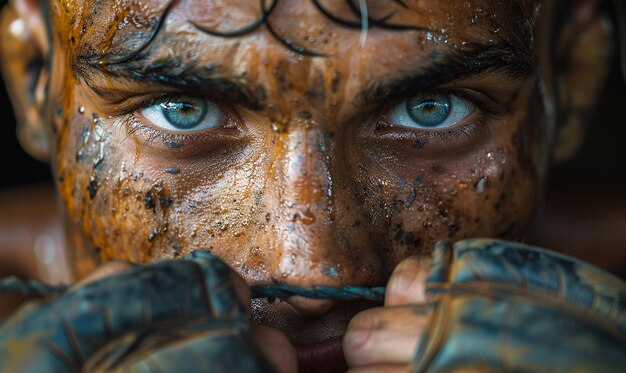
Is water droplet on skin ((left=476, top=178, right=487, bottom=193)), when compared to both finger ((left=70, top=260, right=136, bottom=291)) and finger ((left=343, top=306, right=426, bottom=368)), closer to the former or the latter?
finger ((left=343, top=306, right=426, bottom=368))

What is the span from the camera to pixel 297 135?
1212mm

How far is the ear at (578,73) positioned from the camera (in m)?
1.82

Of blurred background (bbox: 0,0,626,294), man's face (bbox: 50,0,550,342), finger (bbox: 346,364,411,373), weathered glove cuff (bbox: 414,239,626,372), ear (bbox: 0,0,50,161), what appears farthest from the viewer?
blurred background (bbox: 0,0,626,294)

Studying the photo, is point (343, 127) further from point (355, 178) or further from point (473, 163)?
point (473, 163)

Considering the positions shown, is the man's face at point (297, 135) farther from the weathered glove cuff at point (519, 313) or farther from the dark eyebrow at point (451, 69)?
the weathered glove cuff at point (519, 313)

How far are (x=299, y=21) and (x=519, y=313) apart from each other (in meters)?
0.59

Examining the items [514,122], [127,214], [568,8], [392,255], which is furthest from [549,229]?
[127,214]

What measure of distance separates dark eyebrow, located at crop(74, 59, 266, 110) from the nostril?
0.32 m

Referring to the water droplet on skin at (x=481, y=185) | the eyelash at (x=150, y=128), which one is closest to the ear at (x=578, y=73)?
the water droplet on skin at (x=481, y=185)

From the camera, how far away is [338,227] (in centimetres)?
118

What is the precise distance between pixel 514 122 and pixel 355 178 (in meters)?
0.40

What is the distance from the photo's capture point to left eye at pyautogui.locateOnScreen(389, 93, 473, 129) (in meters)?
1.34

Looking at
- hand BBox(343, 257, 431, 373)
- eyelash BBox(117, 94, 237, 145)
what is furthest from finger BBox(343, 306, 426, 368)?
eyelash BBox(117, 94, 237, 145)

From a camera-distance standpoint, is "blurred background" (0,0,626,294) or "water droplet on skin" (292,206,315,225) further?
"blurred background" (0,0,626,294)
